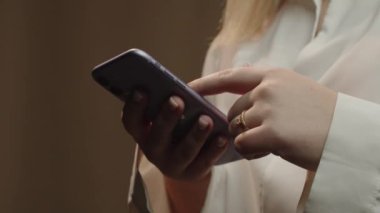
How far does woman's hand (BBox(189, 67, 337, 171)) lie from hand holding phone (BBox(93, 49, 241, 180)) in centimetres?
7

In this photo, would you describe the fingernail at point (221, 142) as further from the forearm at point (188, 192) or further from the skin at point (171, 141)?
the forearm at point (188, 192)

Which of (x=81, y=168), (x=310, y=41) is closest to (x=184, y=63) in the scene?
(x=81, y=168)

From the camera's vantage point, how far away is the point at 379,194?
0.54 m

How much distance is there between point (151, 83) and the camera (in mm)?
631

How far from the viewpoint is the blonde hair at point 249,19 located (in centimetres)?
83

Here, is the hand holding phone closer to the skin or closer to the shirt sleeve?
the skin

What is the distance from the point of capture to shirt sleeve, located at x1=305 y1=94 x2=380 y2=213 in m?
0.54

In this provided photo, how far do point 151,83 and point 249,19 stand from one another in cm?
25

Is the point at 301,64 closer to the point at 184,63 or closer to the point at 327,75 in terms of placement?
the point at 327,75

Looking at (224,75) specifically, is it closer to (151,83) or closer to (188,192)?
(151,83)

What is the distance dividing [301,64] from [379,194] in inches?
8.2

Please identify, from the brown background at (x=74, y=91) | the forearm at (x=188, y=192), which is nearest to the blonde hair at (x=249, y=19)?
the forearm at (x=188, y=192)

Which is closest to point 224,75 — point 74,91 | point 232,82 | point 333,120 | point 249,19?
point 232,82

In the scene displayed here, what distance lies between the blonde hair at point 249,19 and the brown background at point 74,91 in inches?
19.6
